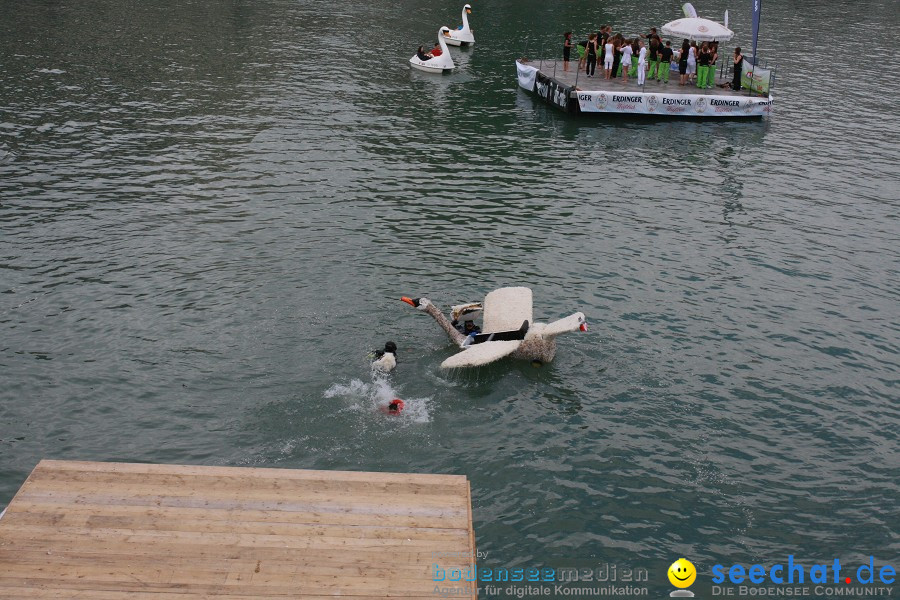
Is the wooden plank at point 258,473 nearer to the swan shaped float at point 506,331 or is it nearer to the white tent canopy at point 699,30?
the swan shaped float at point 506,331

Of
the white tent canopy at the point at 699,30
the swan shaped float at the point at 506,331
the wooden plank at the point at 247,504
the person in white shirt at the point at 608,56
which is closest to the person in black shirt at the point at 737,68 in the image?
the white tent canopy at the point at 699,30

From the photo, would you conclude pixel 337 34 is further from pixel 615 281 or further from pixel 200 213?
pixel 615 281

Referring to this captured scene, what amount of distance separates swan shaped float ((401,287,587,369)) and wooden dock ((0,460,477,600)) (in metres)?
6.77

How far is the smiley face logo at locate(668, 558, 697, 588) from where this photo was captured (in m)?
16.9

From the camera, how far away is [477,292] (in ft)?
90.3

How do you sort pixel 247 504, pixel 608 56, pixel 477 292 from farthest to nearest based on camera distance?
1. pixel 608 56
2. pixel 477 292
3. pixel 247 504

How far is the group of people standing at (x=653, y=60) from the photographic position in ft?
162

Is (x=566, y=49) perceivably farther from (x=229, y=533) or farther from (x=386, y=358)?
(x=229, y=533)

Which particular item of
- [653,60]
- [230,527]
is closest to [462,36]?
[653,60]

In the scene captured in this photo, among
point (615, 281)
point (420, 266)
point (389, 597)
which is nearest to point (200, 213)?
point (420, 266)

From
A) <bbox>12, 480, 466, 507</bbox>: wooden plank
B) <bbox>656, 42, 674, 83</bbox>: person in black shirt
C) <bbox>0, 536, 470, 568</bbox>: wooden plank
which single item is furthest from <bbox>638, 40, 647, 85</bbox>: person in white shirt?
<bbox>0, 536, 470, 568</bbox>: wooden plank

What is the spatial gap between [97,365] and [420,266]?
10.6 metres

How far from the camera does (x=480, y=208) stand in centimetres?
3441

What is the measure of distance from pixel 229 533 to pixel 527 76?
42.2 meters
